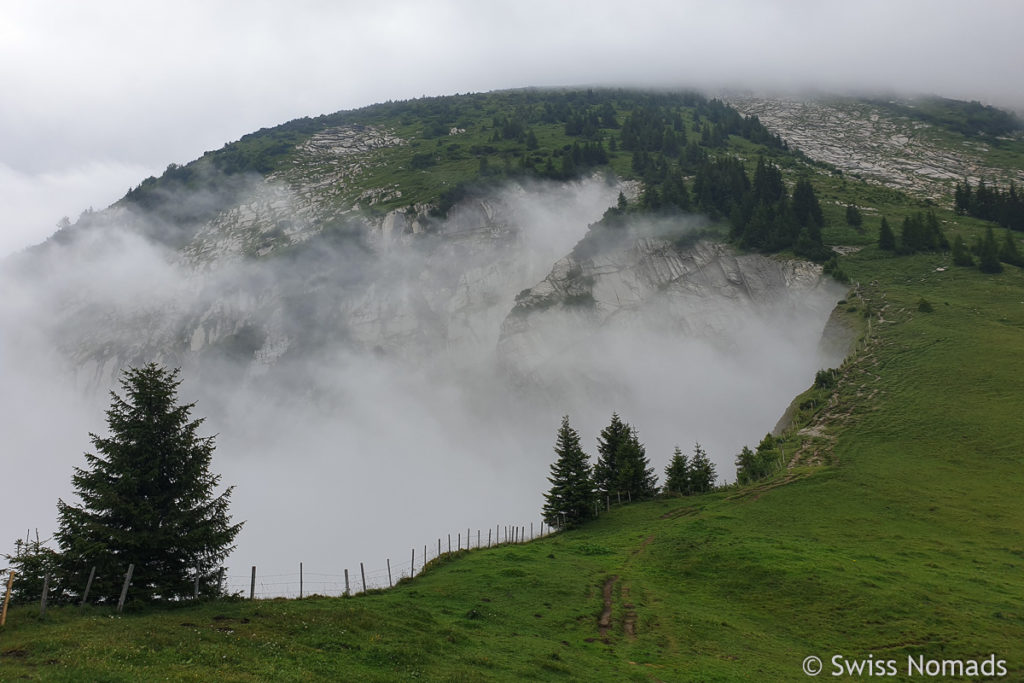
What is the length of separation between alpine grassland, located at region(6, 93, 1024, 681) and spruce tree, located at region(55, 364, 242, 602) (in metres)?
1.60

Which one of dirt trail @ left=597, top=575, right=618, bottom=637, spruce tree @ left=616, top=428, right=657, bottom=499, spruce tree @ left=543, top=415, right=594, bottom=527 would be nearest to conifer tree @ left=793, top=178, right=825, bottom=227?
spruce tree @ left=616, top=428, right=657, bottom=499

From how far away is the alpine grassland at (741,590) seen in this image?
18.8 meters

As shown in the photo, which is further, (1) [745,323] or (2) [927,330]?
(1) [745,323]

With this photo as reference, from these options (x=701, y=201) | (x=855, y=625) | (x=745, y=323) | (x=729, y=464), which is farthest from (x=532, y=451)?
(x=855, y=625)

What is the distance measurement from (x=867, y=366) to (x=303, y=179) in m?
161

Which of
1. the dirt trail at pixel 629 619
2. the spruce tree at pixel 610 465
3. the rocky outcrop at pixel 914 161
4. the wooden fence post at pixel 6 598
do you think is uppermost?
the rocky outcrop at pixel 914 161

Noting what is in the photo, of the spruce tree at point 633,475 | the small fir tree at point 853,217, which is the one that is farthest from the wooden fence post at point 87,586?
the small fir tree at point 853,217

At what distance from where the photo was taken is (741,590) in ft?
110

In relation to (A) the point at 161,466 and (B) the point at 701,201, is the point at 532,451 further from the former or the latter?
(A) the point at 161,466

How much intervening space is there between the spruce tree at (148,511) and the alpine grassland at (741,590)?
1.60m

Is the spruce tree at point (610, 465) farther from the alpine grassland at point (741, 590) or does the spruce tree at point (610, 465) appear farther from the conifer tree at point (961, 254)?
the conifer tree at point (961, 254)

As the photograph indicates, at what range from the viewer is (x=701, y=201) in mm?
134625

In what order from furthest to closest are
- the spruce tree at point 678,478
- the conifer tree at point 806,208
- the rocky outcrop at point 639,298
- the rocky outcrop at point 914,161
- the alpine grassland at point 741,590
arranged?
1. the rocky outcrop at point 914,161
2. the conifer tree at point 806,208
3. the rocky outcrop at point 639,298
4. the spruce tree at point 678,478
5. the alpine grassland at point 741,590

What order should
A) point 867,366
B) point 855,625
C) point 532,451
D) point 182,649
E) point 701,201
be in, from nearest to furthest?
point 182,649, point 855,625, point 867,366, point 532,451, point 701,201
